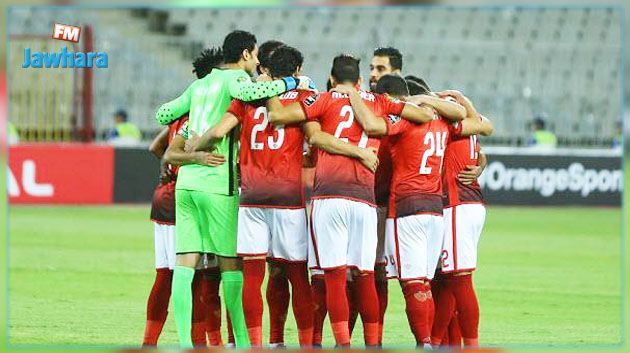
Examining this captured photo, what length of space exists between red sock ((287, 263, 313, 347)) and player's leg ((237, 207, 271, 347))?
0.89ft

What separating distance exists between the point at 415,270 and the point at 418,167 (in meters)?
0.67

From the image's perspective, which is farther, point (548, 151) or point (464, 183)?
point (548, 151)

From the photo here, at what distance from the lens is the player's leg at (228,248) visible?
7262 mm

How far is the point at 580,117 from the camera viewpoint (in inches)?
941

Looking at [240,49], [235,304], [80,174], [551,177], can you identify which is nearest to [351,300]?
[235,304]

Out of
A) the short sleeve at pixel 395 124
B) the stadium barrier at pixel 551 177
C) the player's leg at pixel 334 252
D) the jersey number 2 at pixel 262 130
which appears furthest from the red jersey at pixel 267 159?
the stadium barrier at pixel 551 177

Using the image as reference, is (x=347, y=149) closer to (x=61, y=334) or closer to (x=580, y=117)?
(x=61, y=334)

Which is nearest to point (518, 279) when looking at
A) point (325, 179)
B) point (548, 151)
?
point (325, 179)

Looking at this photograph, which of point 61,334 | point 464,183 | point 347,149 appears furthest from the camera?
point 61,334

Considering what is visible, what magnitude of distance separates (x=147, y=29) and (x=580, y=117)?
8.94m

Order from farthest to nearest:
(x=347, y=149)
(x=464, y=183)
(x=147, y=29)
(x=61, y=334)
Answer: (x=147, y=29), (x=61, y=334), (x=464, y=183), (x=347, y=149)

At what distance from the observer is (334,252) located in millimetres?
7211

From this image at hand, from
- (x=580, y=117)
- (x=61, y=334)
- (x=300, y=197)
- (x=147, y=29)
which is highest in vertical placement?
(x=147, y=29)

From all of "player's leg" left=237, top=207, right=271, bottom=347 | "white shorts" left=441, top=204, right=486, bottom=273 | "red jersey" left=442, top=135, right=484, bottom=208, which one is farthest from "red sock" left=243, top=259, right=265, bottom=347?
"red jersey" left=442, top=135, right=484, bottom=208
